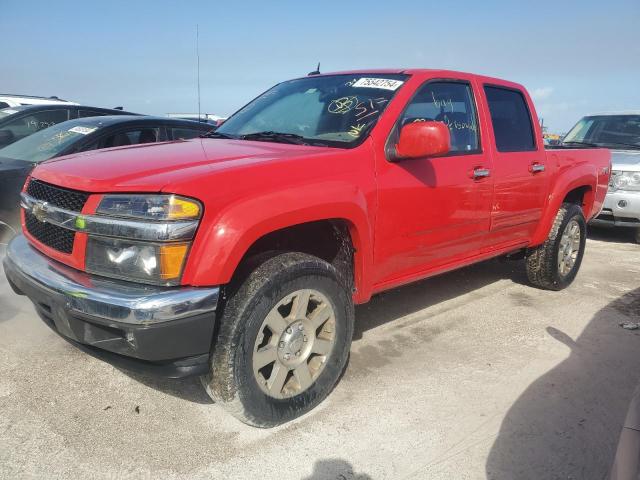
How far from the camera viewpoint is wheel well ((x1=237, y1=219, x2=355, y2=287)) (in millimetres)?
2756

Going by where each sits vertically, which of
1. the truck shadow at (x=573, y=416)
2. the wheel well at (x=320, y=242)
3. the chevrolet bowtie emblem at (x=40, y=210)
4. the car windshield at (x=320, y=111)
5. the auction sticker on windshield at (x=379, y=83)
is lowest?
the truck shadow at (x=573, y=416)

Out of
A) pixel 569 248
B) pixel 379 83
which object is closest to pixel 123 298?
pixel 379 83

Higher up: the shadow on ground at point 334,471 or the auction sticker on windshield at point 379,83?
the auction sticker on windshield at point 379,83

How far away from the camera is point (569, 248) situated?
16.5 ft

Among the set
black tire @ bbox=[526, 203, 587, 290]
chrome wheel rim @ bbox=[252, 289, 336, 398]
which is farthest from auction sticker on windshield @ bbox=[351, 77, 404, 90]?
black tire @ bbox=[526, 203, 587, 290]

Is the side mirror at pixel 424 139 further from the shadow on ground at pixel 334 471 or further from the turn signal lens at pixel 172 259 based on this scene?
the shadow on ground at pixel 334 471

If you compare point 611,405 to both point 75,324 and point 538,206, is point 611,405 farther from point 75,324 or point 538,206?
point 75,324

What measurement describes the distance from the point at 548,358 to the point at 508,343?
1.00ft

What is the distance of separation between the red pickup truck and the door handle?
11mm

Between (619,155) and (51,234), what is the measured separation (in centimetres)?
742

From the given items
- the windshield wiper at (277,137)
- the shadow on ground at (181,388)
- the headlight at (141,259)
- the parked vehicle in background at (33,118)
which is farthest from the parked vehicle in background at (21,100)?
the headlight at (141,259)

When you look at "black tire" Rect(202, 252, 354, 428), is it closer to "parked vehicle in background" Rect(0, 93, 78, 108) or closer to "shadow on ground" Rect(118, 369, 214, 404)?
"shadow on ground" Rect(118, 369, 214, 404)

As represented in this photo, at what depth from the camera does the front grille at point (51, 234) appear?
2434 mm

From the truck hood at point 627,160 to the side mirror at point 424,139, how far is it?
550 centimetres
